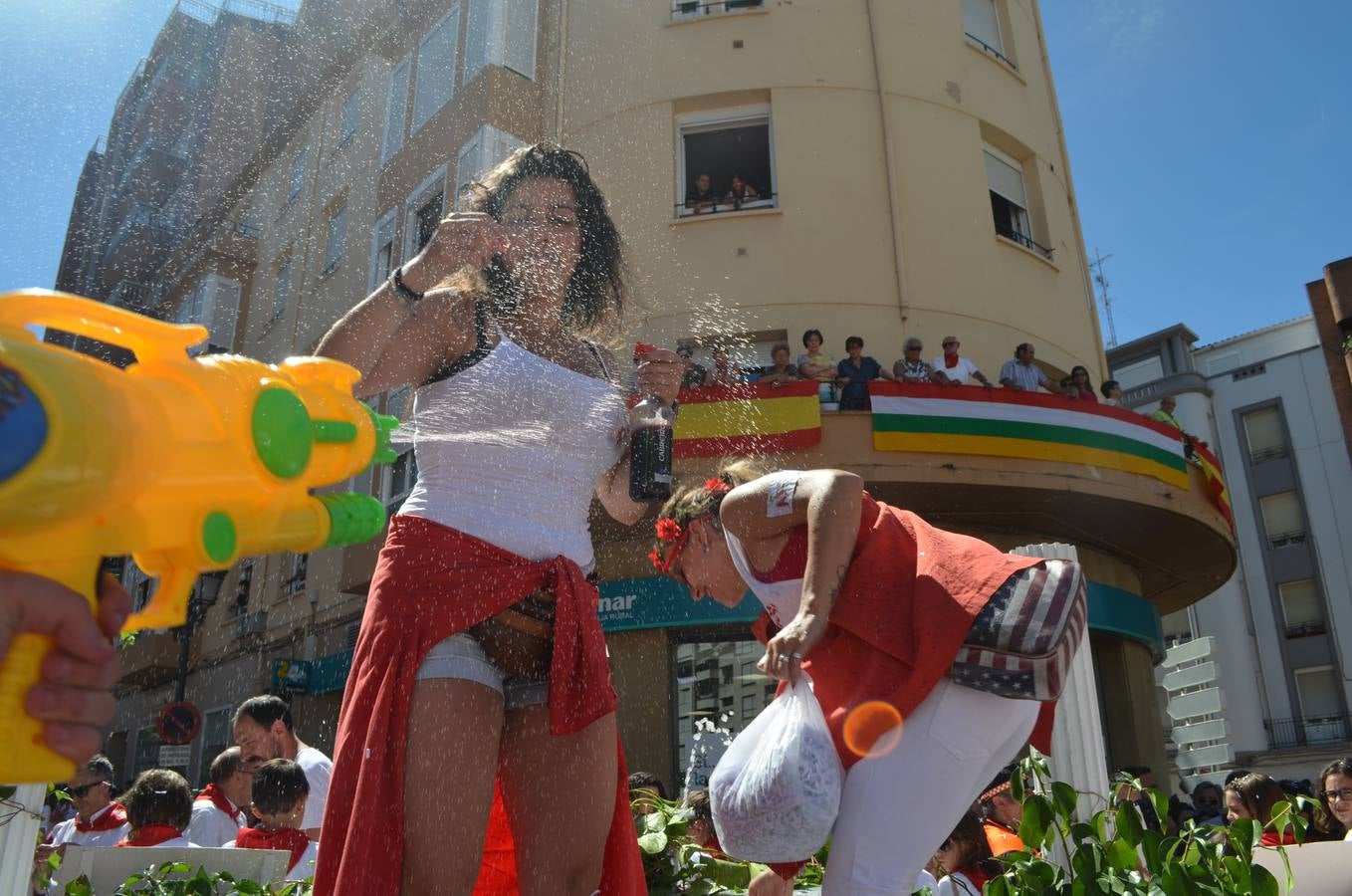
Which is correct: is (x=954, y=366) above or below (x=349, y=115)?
below

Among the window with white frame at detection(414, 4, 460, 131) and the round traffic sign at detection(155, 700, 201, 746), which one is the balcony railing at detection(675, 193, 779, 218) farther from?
the round traffic sign at detection(155, 700, 201, 746)

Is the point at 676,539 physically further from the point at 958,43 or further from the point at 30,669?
the point at 958,43

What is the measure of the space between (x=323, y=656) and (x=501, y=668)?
16172mm

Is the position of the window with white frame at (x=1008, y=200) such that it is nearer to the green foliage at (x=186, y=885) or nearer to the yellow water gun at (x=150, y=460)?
the green foliage at (x=186, y=885)

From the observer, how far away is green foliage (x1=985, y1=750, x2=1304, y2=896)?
2.50 meters

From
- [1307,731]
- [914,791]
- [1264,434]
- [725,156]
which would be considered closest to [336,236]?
[725,156]

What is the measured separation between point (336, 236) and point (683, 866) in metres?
17.6

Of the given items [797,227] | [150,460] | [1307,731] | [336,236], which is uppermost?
[336,236]

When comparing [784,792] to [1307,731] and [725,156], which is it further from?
[1307,731]

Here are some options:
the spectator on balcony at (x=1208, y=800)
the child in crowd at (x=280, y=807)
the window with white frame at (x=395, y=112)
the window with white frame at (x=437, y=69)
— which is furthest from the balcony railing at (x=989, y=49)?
the child in crowd at (x=280, y=807)

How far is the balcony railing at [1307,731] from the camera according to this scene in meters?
29.9

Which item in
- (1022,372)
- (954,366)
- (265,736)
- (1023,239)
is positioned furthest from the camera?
(1023,239)

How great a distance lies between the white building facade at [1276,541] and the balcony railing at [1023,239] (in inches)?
699

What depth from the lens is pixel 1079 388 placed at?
41.3ft
